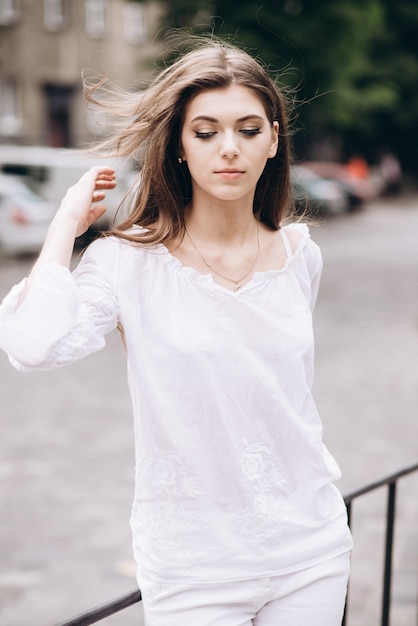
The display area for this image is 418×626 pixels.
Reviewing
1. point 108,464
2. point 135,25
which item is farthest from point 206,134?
point 135,25

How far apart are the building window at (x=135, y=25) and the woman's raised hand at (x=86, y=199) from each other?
105 feet

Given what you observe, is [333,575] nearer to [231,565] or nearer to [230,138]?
[231,565]

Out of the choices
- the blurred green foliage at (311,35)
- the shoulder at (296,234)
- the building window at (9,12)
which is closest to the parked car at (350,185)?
the blurred green foliage at (311,35)

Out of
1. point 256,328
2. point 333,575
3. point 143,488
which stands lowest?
point 333,575

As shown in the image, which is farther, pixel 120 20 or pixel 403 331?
pixel 120 20

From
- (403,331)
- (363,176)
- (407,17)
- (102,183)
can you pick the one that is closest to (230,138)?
(102,183)

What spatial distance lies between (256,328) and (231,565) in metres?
0.45

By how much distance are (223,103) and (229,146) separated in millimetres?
94

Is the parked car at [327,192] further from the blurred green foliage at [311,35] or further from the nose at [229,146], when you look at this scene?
the nose at [229,146]

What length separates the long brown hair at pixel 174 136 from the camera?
1.83m

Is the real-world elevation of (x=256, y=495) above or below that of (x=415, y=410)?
above

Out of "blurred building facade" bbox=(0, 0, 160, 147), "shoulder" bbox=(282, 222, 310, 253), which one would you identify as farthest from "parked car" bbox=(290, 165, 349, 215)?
"shoulder" bbox=(282, 222, 310, 253)

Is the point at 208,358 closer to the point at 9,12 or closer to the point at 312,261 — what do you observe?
the point at 312,261

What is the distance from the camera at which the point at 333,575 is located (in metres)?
1.82
